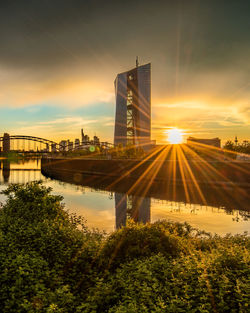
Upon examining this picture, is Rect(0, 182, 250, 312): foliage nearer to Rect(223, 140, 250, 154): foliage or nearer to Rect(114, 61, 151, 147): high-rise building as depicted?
Rect(223, 140, 250, 154): foliage

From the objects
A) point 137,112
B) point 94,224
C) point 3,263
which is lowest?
point 94,224

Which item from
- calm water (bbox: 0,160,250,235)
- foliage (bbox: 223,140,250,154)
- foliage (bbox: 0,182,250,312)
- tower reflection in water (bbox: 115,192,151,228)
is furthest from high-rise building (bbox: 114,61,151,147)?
foliage (bbox: 0,182,250,312)

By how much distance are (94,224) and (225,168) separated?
2892 cm

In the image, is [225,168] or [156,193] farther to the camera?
[225,168]

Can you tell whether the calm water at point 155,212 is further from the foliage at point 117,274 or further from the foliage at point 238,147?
the foliage at point 238,147

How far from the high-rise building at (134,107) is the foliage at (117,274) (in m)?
125

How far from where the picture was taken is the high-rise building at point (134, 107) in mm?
134000

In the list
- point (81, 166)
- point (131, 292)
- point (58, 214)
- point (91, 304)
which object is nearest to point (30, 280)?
point (91, 304)

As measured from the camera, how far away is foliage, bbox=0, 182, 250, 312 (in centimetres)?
643

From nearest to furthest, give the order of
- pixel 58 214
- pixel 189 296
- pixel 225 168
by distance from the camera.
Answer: pixel 189 296
pixel 58 214
pixel 225 168

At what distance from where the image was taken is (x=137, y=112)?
137500 mm

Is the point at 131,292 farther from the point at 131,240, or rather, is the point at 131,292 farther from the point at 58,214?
the point at 58,214

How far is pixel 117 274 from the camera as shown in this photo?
28.8 feet

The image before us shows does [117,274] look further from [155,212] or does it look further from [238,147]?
[238,147]
